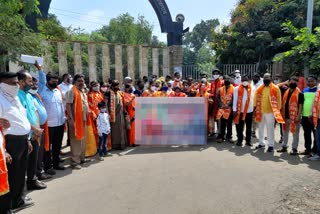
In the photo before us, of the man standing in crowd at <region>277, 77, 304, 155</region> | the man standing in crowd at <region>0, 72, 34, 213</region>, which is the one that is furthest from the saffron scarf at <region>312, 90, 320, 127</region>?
the man standing in crowd at <region>0, 72, 34, 213</region>

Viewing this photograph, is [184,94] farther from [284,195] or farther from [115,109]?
[284,195]

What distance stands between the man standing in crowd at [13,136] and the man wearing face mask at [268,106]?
5.34 metres

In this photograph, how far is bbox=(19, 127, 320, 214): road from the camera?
4.52 m

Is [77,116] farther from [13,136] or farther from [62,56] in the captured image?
[62,56]

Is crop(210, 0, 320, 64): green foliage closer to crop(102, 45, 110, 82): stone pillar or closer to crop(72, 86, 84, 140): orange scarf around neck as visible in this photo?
crop(102, 45, 110, 82): stone pillar

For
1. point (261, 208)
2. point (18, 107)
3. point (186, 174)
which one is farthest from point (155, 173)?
point (18, 107)

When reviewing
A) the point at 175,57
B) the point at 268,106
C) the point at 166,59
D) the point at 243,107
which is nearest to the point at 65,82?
the point at 243,107

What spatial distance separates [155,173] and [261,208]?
6.99 ft

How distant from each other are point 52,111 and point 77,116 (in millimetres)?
520

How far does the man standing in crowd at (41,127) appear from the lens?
212 inches

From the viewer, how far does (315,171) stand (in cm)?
609

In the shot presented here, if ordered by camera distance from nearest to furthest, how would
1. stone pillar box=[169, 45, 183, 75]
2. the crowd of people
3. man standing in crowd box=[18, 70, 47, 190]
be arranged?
the crowd of people
man standing in crowd box=[18, 70, 47, 190]
stone pillar box=[169, 45, 183, 75]

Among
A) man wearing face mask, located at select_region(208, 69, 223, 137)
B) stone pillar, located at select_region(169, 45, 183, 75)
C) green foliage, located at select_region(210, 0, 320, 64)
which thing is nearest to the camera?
man wearing face mask, located at select_region(208, 69, 223, 137)

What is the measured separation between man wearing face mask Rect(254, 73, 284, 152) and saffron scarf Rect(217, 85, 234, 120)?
0.74 metres
